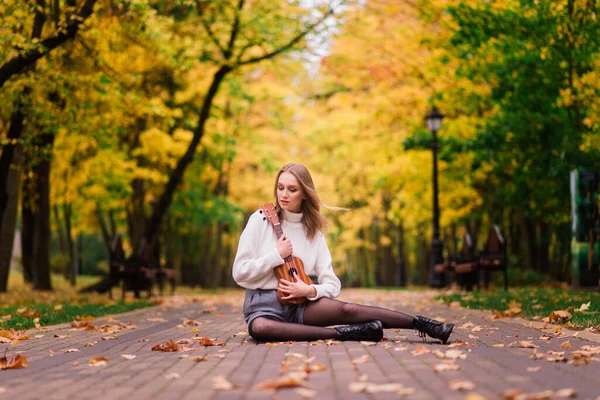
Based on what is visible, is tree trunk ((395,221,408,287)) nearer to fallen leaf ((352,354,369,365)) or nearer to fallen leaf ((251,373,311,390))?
fallen leaf ((352,354,369,365))

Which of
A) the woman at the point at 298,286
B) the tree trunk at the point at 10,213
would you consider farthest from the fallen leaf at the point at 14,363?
the tree trunk at the point at 10,213

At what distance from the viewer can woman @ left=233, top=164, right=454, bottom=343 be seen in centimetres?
730

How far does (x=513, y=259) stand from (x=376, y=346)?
76.9 ft

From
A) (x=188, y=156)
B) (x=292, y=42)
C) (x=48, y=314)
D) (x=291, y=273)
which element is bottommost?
(x=48, y=314)

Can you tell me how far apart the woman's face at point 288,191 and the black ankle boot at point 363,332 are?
128 centimetres

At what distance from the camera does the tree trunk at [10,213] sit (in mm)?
19266

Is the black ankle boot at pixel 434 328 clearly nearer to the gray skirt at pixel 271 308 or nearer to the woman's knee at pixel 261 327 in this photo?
the gray skirt at pixel 271 308

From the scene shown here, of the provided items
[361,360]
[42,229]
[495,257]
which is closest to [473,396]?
[361,360]

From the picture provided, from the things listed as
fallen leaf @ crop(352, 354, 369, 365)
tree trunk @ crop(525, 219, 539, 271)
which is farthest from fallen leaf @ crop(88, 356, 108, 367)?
tree trunk @ crop(525, 219, 539, 271)

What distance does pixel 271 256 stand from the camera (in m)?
7.31

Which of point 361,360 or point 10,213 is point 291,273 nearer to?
point 361,360

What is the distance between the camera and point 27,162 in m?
21.5

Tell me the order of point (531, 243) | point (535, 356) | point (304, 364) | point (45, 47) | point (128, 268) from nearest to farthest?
point (304, 364) → point (535, 356) → point (45, 47) → point (128, 268) → point (531, 243)

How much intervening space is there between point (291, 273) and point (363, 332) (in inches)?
33.6
